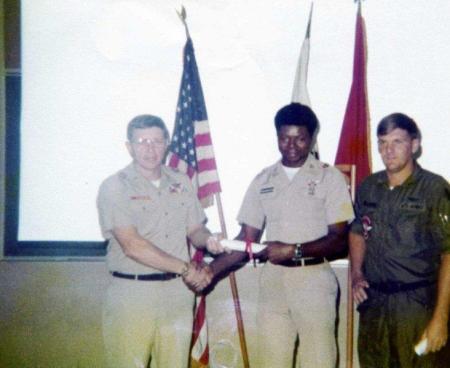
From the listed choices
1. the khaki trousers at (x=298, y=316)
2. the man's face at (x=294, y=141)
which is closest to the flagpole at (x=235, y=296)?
the khaki trousers at (x=298, y=316)

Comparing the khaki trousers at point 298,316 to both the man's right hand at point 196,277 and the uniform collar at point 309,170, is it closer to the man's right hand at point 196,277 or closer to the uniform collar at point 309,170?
the man's right hand at point 196,277

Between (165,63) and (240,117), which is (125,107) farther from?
(240,117)

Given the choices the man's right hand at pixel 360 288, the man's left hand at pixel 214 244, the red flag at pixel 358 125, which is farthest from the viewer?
the red flag at pixel 358 125

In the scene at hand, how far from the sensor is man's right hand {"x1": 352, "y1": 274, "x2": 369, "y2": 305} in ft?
7.98

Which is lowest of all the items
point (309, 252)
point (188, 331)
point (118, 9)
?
point (188, 331)

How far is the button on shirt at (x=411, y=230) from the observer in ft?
7.40

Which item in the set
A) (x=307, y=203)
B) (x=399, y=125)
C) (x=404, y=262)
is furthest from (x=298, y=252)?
(x=399, y=125)

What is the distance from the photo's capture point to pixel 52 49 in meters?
3.26

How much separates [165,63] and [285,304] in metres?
1.77

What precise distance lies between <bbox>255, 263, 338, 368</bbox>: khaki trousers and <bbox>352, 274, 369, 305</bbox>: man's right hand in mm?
118

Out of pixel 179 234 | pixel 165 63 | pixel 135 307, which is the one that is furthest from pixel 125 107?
pixel 135 307

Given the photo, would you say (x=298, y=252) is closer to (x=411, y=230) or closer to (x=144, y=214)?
Answer: (x=411, y=230)

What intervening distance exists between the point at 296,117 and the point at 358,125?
0.67 meters

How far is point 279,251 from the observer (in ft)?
8.30
